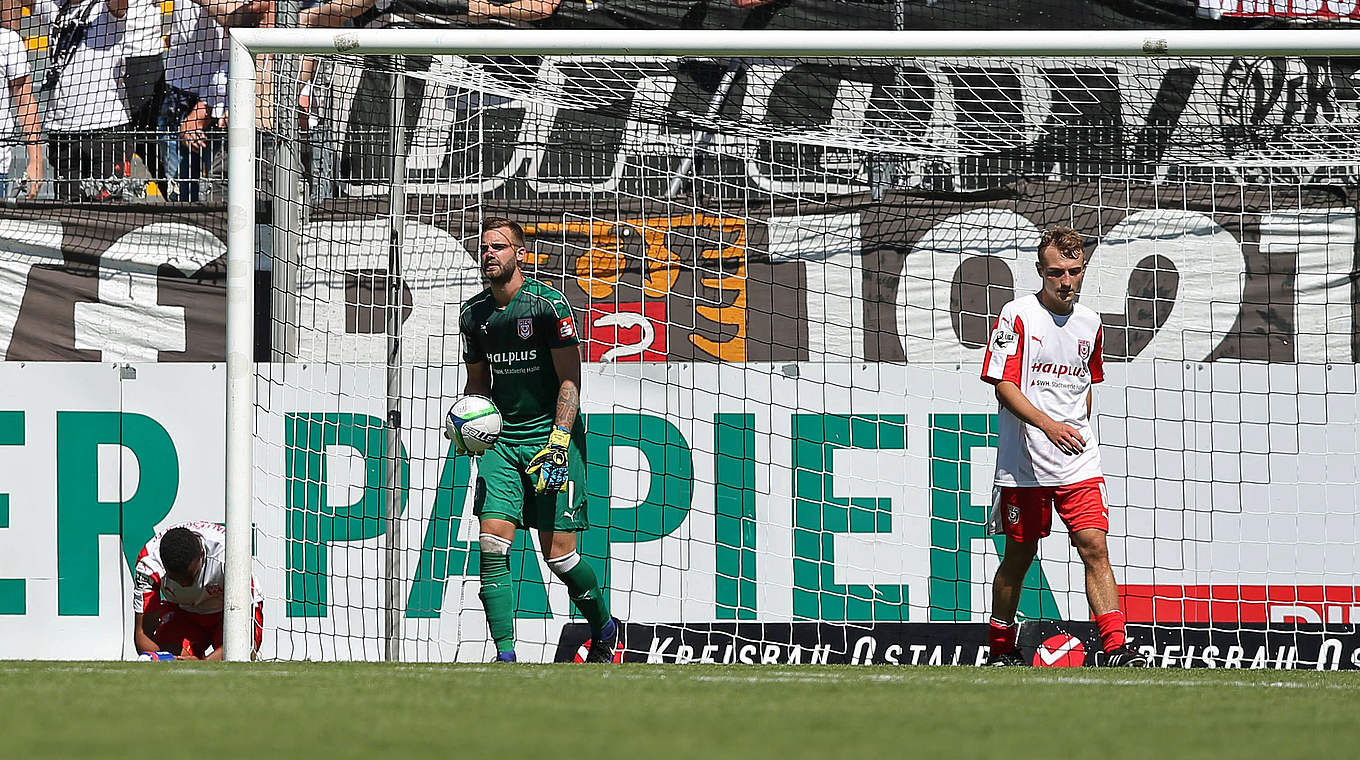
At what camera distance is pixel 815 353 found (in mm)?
6758

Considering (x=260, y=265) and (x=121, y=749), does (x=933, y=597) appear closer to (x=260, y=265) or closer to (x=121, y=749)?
(x=260, y=265)

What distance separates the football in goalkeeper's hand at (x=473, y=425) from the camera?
498 cm

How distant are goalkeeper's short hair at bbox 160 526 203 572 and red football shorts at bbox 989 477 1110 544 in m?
2.88

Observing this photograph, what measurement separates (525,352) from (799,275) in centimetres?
196

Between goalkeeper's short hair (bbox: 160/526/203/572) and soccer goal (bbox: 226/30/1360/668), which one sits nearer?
goalkeeper's short hair (bbox: 160/526/203/572)

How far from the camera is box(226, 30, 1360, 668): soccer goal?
626cm

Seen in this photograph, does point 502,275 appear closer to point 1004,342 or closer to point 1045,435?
point 1004,342

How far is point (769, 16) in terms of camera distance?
27.3 ft

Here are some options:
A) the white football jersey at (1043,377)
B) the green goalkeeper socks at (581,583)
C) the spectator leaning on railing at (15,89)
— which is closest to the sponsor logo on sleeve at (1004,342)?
the white football jersey at (1043,377)

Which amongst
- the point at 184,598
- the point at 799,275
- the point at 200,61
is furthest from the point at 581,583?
the point at 200,61

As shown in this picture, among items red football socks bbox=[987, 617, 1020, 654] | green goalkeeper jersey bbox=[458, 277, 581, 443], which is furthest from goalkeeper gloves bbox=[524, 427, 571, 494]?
red football socks bbox=[987, 617, 1020, 654]

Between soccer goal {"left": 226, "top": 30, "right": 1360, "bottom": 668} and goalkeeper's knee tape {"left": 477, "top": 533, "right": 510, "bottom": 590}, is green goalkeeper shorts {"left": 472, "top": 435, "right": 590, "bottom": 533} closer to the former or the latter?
goalkeeper's knee tape {"left": 477, "top": 533, "right": 510, "bottom": 590}

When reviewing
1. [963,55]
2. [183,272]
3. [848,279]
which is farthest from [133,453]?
[963,55]

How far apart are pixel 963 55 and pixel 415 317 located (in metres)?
2.70
